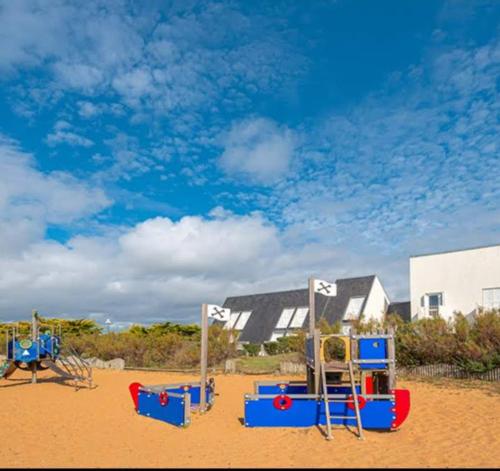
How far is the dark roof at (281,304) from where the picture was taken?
31.6 meters

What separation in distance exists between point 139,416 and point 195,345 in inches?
552

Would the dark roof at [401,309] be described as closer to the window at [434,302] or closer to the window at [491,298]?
the window at [434,302]

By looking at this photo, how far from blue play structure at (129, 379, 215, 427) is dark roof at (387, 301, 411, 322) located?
65.4 feet

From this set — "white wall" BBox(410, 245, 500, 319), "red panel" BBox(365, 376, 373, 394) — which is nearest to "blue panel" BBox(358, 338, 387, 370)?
"red panel" BBox(365, 376, 373, 394)

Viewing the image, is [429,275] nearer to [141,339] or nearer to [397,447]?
[141,339]

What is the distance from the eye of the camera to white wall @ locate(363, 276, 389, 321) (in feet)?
100

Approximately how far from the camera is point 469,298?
2395 centimetres

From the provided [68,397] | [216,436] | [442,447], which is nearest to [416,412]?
[442,447]

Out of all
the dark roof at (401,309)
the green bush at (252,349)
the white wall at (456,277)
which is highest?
the white wall at (456,277)

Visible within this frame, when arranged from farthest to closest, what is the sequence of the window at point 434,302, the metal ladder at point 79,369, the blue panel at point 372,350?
1. the window at point 434,302
2. the metal ladder at point 79,369
3. the blue panel at point 372,350

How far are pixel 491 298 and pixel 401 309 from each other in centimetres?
812

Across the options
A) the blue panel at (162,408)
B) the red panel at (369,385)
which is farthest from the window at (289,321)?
the blue panel at (162,408)

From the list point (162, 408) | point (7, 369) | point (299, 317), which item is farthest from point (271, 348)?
point (162, 408)

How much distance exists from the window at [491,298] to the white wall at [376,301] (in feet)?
25.1
